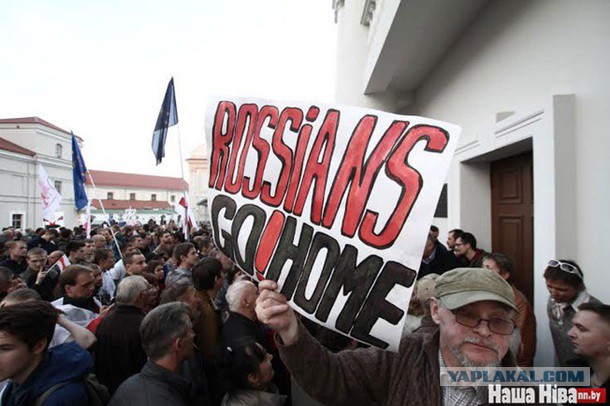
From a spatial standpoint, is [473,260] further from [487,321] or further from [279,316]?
[279,316]

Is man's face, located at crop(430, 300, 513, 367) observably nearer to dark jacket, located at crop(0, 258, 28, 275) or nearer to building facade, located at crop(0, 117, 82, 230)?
dark jacket, located at crop(0, 258, 28, 275)

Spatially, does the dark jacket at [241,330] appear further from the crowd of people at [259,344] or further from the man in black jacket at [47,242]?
the man in black jacket at [47,242]

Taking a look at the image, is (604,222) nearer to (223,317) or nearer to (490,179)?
(490,179)

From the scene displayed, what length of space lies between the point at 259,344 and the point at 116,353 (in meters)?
1.17

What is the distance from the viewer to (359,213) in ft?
5.22

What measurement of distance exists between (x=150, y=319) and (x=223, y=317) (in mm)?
1433

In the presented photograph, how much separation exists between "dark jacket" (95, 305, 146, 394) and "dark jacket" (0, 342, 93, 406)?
0.91 meters

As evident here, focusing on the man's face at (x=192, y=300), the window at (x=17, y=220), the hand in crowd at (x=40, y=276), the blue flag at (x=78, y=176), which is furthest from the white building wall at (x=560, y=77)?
the window at (x=17, y=220)

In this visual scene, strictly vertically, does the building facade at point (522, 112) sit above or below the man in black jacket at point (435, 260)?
above

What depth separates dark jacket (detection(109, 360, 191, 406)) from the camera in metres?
2.14

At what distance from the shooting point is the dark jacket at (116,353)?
9.68 feet

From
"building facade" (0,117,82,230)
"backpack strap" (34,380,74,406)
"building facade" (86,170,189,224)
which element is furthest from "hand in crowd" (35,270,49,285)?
"building facade" (86,170,189,224)

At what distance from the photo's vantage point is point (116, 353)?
2.96m

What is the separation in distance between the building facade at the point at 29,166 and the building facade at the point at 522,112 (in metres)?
33.9
